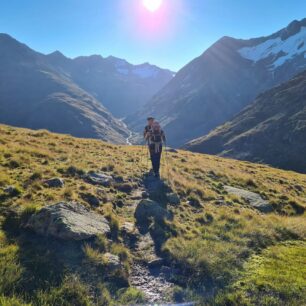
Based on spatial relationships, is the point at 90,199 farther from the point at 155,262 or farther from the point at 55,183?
the point at 155,262

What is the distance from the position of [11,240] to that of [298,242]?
1074 cm

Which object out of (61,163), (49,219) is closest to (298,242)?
(49,219)

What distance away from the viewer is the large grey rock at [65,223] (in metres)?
10.7

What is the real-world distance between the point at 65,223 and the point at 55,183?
4532mm

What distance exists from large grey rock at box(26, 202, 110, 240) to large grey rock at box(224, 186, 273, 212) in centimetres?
1108

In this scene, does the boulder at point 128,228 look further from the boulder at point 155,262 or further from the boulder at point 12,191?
the boulder at point 12,191

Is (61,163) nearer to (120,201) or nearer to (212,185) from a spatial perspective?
(120,201)

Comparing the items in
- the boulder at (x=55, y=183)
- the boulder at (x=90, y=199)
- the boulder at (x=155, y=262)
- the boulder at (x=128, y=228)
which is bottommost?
the boulder at (x=155, y=262)

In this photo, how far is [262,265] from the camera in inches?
447

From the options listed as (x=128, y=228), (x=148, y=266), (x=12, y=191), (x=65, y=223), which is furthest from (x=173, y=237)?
(x=12, y=191)

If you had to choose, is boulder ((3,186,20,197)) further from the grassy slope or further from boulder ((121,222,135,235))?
boulder ((121,222,135,235))

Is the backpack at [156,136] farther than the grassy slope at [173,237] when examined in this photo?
Yes

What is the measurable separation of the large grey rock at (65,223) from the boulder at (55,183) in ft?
9.34

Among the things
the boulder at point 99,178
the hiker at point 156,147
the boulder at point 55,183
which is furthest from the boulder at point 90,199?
the hiker at point 156,147
